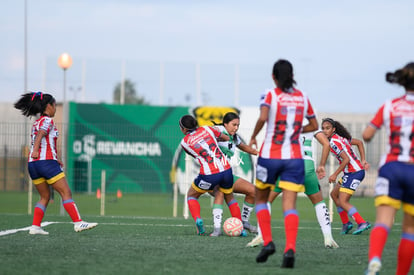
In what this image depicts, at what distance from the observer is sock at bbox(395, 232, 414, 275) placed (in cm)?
631

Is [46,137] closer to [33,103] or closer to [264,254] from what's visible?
[33,103]

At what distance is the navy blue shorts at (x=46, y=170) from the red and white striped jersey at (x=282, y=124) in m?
4.22

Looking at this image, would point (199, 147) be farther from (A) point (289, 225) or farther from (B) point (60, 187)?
(A) point (289, 225)

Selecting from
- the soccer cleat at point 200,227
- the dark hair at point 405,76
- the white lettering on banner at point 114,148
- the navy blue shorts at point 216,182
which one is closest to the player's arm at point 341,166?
the navy blue shorts at point 216,182

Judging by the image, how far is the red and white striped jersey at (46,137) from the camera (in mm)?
10656

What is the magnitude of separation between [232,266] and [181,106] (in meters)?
24.5

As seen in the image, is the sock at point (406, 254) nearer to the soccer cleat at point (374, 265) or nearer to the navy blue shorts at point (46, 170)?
the soccer cleat at point (374, 265)

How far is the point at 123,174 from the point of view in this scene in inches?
890

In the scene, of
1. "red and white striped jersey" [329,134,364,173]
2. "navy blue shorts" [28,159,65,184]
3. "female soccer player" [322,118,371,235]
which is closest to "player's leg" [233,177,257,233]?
"female soccer player" [322,118,371,235]

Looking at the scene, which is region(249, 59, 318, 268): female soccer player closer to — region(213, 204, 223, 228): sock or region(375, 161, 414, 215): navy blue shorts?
region(375, 161, 414, 215): navy blue shorts

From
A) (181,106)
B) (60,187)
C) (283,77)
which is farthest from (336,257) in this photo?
(181,106)

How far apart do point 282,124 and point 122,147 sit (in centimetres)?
2057

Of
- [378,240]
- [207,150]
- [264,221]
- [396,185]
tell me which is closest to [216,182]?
[207,150]

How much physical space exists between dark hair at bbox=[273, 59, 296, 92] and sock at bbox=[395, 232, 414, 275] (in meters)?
2.05
